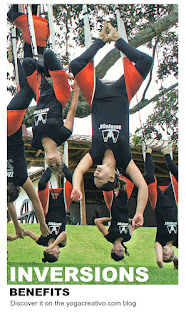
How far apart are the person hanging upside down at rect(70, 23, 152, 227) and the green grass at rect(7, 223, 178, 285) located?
4.58 feet

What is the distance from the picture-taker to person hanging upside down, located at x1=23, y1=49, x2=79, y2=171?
4.75 m

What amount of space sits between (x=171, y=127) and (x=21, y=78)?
108 inches

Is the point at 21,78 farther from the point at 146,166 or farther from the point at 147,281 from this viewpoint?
the point at 147,281

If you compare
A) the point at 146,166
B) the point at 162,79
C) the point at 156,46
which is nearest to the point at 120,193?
the point at 146,166

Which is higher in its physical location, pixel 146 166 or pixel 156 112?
pixel 156 112

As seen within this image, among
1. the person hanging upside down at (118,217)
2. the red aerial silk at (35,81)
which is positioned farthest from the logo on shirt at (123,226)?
the red aerial silk at (35,81)

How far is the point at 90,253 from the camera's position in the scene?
671 cm

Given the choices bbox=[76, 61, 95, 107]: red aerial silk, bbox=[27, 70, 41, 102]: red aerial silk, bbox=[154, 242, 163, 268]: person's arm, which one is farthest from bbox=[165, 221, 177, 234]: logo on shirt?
bbox=[27, 70, 41, 102]: red aerial silk

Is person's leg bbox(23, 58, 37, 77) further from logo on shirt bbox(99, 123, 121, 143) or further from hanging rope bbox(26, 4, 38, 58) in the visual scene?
logo on shirt bbox(99, 123, 121, 143)

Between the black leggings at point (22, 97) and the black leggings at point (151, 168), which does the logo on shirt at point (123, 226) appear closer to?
the black leggings at point (151, 168)

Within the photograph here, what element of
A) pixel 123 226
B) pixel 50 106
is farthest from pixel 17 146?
pixel 123 226

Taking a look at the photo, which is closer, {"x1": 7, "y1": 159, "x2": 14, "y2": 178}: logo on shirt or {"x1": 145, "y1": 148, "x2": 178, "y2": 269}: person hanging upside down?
{"x1": 7, "y1": 159, "x2": 14, "y2": 178}: logo on shirt

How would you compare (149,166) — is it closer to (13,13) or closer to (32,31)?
(32,31)
